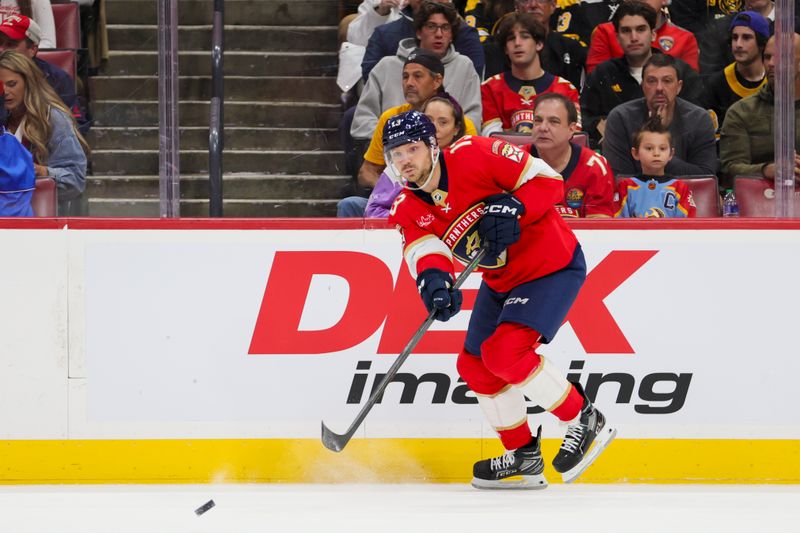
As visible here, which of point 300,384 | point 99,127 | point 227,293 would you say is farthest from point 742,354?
point 99,127

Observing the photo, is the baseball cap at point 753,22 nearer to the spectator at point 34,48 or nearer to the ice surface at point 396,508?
the ice surface at point 396,508

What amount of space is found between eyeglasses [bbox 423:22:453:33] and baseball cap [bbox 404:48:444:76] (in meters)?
0.16

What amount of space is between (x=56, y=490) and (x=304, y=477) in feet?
2.71

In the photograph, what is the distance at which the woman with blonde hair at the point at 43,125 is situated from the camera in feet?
12.8

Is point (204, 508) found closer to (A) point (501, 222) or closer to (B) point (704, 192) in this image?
(A) point (501, 222)

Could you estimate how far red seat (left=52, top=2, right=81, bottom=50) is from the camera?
397 cm

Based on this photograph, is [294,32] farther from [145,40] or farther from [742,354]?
[742,354]

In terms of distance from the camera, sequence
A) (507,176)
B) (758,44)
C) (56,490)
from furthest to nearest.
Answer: (758,44) → (56,490) → (507,176)

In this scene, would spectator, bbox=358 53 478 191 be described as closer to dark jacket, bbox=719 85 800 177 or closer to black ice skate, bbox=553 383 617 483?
dark jacket, bbox=719 85 800 177

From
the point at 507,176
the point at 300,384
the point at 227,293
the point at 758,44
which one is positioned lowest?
the point at 300,384

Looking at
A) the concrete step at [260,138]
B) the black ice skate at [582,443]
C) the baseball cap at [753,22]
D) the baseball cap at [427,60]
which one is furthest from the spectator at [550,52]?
the black ice skate at [582,443]

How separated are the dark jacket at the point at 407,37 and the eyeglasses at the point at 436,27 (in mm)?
40

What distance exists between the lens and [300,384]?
4.01 metres

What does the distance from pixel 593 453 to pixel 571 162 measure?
3.48 ft
